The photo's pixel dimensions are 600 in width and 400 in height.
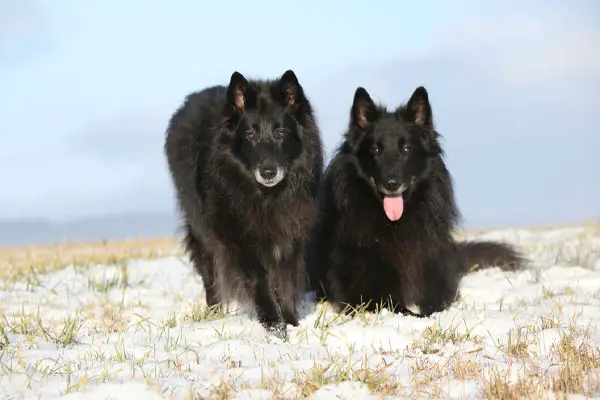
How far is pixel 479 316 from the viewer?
19.0ft

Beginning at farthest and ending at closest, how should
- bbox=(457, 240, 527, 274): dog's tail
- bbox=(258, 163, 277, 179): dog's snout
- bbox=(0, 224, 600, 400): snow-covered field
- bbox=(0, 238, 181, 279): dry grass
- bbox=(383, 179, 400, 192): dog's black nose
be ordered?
1. bbox=(0, 238, 181, 279): dry grass
2. bbox=(457, 240, 527, 274): dog's tail
3. bbox=(383, 179, 400, 192): dog's black nose
4. bbox=(258, 163, 277, 179): dog's snout
5. bbox=(0, 224, 600, 400): snow-covered field

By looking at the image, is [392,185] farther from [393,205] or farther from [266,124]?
[266,124]

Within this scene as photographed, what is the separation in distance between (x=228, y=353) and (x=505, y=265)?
203 inches

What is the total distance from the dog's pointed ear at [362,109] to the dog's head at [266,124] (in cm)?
92

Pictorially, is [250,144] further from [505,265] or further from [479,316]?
[505,265]

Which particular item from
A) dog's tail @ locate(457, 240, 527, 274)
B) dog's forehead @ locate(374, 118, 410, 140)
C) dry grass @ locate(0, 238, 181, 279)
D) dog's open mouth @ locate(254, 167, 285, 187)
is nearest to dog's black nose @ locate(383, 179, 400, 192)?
dog's forehead @ locate(374, 118, 410, 140)

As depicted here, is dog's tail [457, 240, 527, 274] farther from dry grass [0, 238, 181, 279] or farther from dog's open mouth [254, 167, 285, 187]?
dry grass [0, 238, 181, 279]

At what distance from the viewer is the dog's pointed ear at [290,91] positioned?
582 cm

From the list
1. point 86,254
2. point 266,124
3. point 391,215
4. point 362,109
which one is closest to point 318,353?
point 266,124

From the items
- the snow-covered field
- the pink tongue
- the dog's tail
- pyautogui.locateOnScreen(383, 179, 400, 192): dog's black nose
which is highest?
pyautogui.locateOnScreen(383, 179, 400, 192): dog's black nose

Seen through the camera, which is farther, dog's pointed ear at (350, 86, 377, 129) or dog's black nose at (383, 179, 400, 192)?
dog's pointed ear at (350, 86, 377, 129)

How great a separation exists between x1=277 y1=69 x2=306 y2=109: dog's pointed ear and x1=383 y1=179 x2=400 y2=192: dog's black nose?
1114 mm

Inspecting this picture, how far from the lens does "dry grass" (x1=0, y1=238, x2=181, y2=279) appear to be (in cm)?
1002

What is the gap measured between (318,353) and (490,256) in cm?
490
